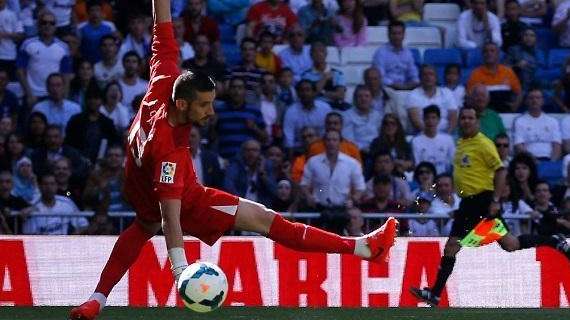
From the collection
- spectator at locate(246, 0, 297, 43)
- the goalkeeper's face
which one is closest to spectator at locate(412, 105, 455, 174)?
spectator at locate(246, 0, 297, 43)

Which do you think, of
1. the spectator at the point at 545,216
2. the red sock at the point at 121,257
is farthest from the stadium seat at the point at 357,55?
the red sock at the point at 121,257

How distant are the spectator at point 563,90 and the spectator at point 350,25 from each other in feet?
8.24

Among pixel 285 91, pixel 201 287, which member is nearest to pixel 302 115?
pixel 285 91

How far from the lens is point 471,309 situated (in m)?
12.2

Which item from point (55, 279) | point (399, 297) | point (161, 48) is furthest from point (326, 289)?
point (161, 48)

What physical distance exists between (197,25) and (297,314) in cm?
651

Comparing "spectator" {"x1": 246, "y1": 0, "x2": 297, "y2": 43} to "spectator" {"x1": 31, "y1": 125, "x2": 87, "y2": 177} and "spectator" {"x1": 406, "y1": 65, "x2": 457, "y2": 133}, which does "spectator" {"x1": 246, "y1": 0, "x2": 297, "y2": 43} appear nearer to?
"spectator" {"x1": 406, "y1": 65, "x2": 457, "y2": 133}

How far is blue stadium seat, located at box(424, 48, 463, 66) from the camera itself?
701 inches

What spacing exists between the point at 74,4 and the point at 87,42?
2.93 feet

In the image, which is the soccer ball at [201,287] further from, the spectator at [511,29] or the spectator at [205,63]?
the spectator at [511,29]

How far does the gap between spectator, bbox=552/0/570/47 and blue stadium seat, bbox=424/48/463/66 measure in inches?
56.8

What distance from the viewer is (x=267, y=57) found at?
1698 centimetres

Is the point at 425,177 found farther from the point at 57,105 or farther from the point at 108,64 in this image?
the point at 57,105

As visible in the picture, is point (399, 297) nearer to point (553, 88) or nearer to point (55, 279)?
point (55, 279)
